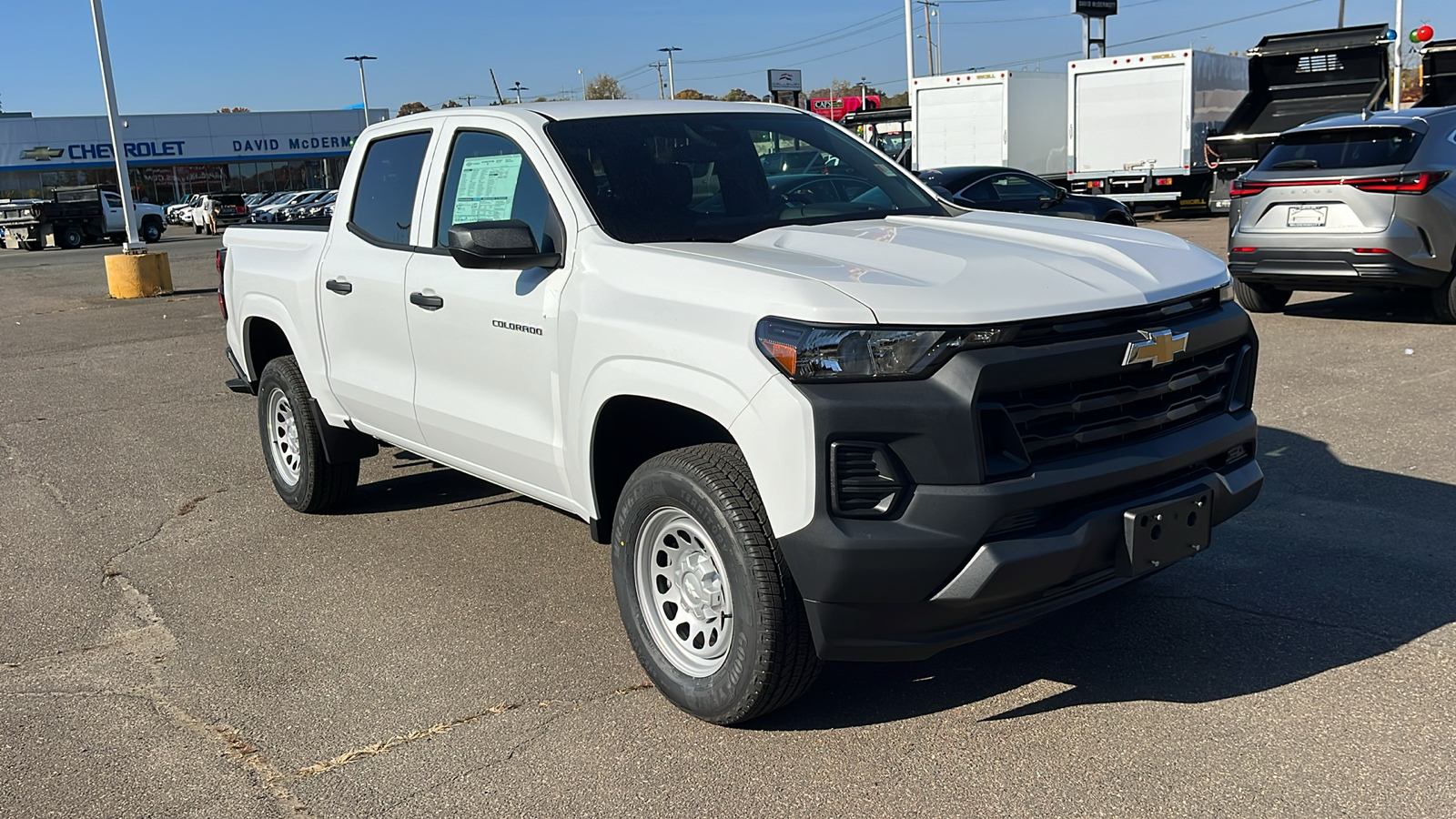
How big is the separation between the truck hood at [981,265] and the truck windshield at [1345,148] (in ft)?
21.0

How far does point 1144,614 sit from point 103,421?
755cm

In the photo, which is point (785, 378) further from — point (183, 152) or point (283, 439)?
point (183, 152)

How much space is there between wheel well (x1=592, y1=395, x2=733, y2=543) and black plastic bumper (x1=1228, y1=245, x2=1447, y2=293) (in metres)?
7.49

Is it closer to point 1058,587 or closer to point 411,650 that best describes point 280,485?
point 411,650

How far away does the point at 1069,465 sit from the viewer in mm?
3223

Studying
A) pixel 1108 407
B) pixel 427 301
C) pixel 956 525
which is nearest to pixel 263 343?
pixel 427 301

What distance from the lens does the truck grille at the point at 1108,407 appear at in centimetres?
320

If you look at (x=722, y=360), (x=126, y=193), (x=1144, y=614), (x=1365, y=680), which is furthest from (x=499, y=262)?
(x=126, y=193)

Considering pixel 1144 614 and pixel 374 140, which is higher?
pixel 374 140

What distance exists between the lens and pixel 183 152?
67.6m

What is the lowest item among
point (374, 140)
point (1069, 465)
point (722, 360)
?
point (1069, 465)

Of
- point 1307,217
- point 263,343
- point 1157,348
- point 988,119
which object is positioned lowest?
point 263,343

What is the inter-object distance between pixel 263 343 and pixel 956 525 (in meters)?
4.69

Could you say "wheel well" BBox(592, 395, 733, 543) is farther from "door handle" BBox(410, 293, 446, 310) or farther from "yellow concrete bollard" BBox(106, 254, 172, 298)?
"yellow concrete bollard" BBox(106, 254, 172, 298)
